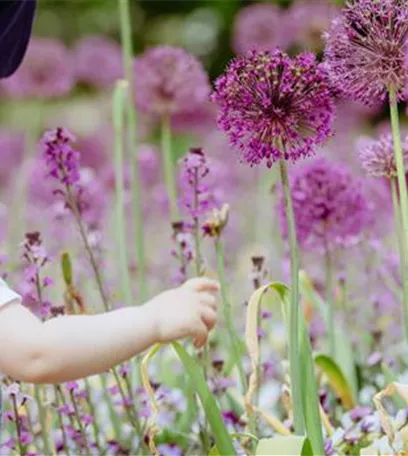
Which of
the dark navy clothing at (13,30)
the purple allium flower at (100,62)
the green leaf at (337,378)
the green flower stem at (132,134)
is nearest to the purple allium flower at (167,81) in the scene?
the green flower stem at (132,134)

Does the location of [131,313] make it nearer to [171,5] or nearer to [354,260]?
[354,260]

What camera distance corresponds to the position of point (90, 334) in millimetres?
1505

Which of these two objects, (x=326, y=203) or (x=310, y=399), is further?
(x=326, y=203)

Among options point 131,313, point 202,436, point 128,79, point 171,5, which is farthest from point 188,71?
point 171,5

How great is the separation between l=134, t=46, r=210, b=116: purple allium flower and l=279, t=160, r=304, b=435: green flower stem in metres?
1.28

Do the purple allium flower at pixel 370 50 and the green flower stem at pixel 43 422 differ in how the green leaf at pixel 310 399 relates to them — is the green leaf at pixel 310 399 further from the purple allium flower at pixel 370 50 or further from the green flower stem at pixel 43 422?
the green flower stem at pixel 43 422

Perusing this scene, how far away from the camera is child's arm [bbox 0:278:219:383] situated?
4.87ft

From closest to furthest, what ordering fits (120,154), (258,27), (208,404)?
(208,404) < (120,154) < (258,27)

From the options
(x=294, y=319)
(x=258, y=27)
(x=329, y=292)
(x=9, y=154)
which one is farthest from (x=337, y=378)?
(x=9, y=154)

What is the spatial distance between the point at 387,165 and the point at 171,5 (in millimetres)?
7921

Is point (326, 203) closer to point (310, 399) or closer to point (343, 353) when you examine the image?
point (343, 353)

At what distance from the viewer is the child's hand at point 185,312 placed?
1.54 meters

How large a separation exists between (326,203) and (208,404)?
26.6 inches

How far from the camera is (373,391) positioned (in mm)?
2514
